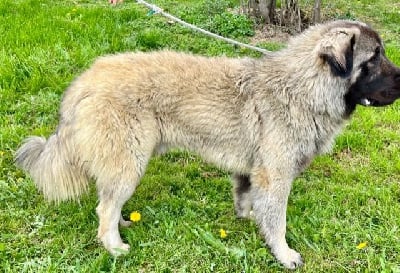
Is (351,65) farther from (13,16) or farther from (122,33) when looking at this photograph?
(13,16)

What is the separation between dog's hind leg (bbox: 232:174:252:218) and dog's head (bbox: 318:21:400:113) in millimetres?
1052

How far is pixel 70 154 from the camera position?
12.1 ft

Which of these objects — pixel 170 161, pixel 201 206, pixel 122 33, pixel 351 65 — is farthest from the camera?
pixel 122 33

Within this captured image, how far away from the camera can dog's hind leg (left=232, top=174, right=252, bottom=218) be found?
4.26m

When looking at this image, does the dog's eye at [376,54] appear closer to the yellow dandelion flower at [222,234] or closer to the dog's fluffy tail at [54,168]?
the yellow dandelion flower at [222,234]

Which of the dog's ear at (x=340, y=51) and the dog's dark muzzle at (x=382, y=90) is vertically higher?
the dog's ear at (x=340, y=51)

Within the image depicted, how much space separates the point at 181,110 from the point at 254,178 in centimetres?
72

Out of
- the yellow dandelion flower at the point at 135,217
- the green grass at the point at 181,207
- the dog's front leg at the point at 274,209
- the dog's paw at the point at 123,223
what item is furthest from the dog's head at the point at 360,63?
the dog's paw at the point at 123,223

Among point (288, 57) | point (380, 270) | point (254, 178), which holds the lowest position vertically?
point (380, 270)

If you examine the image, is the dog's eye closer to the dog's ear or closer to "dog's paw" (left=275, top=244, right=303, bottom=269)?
the dog's ear

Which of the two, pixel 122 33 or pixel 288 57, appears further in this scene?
pixel 122 33

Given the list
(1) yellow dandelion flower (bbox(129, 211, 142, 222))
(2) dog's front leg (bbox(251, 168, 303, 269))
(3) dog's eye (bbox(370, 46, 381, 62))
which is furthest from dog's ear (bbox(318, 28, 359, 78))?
(1) yellow dandelion flower (bbox(129, 211, 142, 222))

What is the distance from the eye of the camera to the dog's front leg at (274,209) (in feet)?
12.5

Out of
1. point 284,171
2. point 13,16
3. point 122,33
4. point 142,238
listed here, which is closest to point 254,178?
point 284,171
